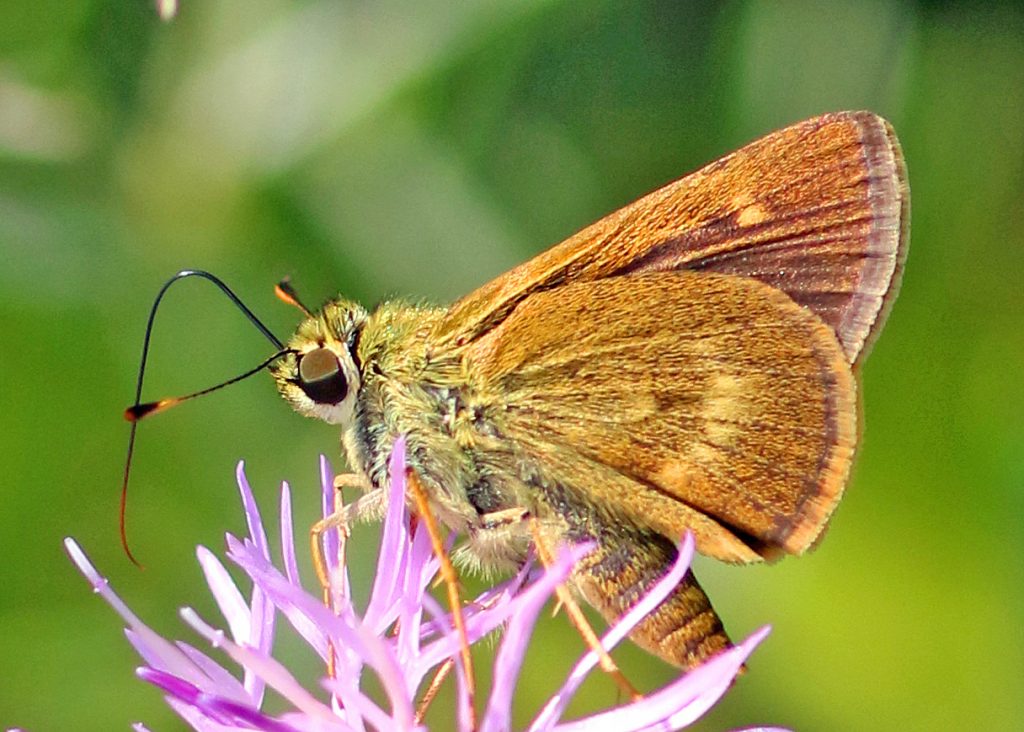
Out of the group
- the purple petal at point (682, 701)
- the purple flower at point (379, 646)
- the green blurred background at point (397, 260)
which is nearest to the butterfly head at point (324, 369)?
the purple flower at point (379, 646)

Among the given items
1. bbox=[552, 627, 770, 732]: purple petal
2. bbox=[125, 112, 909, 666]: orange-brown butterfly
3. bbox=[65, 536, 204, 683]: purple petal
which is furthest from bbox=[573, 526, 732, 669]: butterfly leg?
bbox=[65, 536, 204, 683]: purple petal

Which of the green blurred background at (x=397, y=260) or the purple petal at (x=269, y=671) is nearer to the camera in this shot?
the purple petal at (x=269, y=671)

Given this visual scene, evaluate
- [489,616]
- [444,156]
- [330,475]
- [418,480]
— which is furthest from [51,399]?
[489,616]

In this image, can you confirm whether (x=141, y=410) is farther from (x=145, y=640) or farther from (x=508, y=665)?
(x=508, y=665)

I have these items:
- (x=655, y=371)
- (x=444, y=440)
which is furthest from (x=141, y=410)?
(x=655, y=371)

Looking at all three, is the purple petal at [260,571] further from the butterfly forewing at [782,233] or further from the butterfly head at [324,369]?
the butterfly forewing at [782,233]
